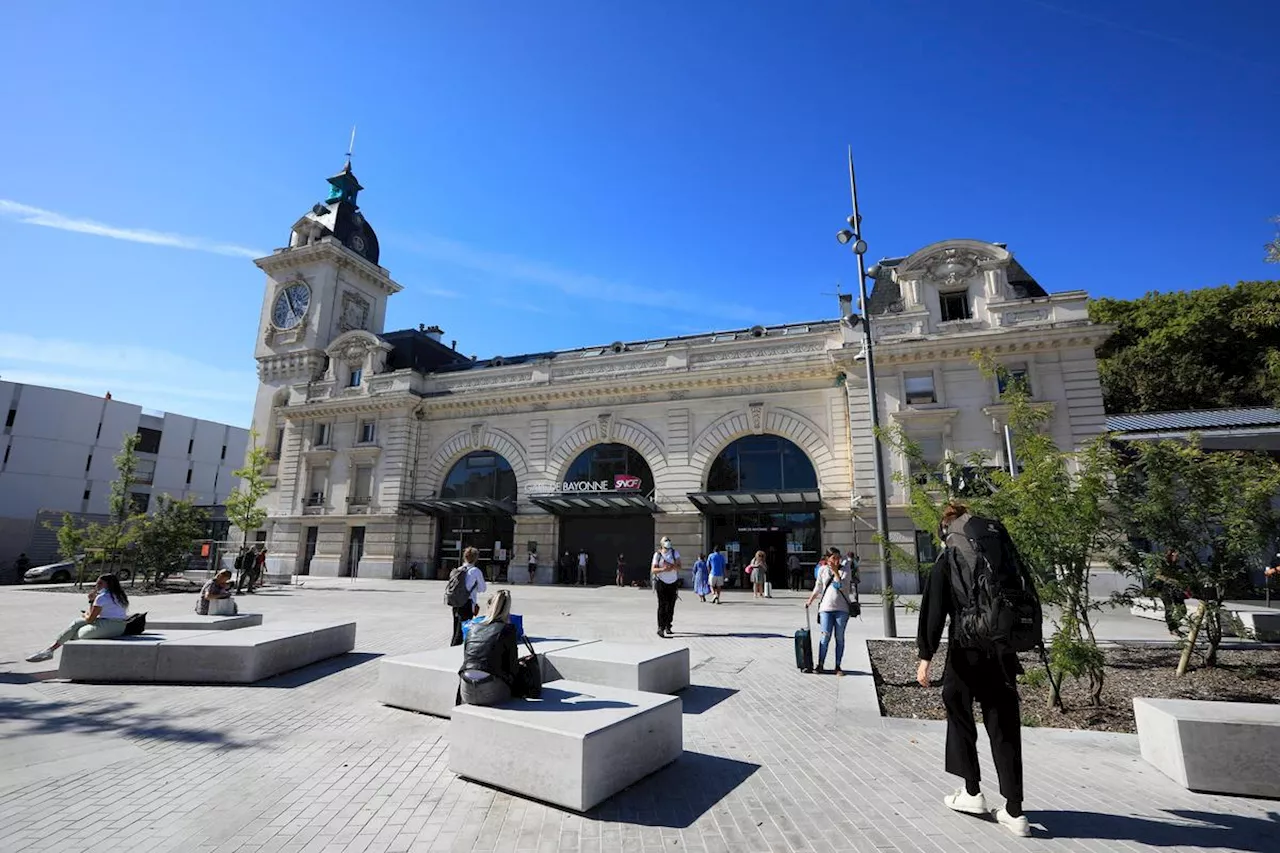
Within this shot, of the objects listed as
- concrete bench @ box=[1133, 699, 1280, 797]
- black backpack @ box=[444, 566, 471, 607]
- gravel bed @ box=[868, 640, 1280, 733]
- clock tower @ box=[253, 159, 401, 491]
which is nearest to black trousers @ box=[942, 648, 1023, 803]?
concrete bench @ box=[1133, 699, 1280, 797]

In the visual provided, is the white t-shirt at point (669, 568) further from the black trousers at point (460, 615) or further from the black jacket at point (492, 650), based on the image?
the black jacket at point (492, 650)

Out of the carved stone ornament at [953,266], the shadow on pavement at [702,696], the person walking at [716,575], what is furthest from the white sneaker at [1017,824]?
the carved stone ornament at [953,266]

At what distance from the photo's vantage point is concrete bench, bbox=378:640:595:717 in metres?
6.54

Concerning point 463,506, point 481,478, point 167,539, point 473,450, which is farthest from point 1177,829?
point 473,450

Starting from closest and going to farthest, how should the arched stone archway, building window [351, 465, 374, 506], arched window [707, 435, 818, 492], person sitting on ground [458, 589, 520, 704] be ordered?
1. person sitting on ground [458, 589, 520, 704]
2. arched window [707, 435, 818, 492]
3. the arched stone archway
4. building window [351, 465, 374, 506]

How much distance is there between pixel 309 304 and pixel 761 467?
1294 inches

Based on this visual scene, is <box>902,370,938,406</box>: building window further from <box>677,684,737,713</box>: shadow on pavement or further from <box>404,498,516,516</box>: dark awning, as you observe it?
<box>677,684,737,713</box>: shadow on pavement

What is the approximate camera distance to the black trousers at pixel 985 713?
3.98m

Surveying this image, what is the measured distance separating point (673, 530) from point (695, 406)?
19.7 feet

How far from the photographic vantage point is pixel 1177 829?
395 centimetres

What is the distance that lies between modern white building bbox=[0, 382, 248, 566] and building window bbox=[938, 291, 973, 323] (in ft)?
141

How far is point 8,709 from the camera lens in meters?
6.57

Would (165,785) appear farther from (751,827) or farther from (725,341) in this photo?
(725,341)

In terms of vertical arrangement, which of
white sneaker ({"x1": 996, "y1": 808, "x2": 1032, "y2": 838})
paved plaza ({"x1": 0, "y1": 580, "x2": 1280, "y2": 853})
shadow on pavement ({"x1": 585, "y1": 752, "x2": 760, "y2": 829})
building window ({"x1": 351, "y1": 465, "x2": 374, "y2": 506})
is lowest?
shadow on pavement ({"x1": 585, "y1": 752, "x2": 760, "y2": 829})
